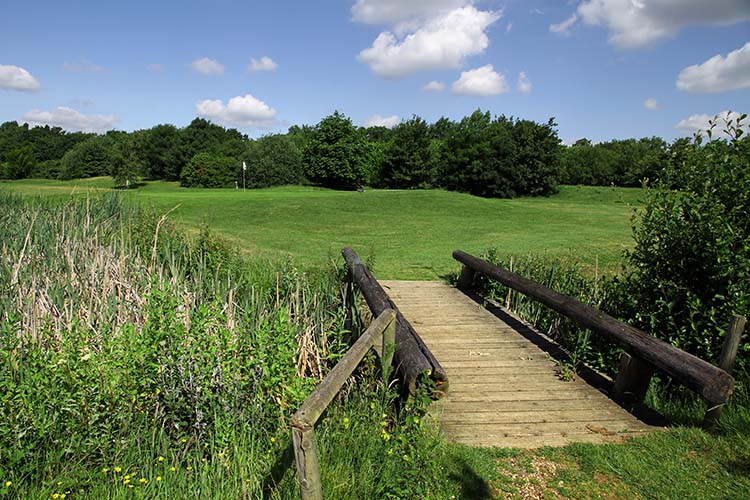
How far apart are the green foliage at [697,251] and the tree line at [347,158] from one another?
1592 inches

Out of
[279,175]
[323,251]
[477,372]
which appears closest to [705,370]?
[477,372]

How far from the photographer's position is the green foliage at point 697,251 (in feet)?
16.7

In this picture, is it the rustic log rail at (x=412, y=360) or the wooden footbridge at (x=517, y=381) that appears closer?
the wooden footbridge at (x=517, y=381)

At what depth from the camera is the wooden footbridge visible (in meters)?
3.87

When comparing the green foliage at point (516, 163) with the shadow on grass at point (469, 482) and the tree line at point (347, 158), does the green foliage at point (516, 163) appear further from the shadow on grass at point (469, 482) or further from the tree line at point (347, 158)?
the shadow on grass at point (469, 482)

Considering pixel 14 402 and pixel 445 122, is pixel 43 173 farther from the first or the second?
pixel 14 402

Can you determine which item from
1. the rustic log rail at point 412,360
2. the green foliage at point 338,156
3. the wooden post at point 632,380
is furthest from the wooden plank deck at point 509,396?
the green foliage at point 338,156

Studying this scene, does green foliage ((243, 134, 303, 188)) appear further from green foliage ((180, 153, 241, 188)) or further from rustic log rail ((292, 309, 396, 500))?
rustic log rail ((292, 309, 396, 500))

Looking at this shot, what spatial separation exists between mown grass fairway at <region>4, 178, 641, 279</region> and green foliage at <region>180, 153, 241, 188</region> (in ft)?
126

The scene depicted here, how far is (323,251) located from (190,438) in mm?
9890

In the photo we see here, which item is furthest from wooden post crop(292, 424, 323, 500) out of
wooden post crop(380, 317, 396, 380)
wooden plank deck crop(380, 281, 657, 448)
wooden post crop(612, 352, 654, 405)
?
wooden post crop(612, 352, 654, 405)

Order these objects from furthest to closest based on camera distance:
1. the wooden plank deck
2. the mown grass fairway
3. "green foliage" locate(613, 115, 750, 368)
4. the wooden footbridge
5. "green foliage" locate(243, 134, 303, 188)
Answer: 1. "green foliage" locate(243, 134, 303, 188)
2. the mown grass fairway
3. "green foliage" locate(613, 115, 750, 368)
4. the wooden plank deck
5. the wooden footbridge

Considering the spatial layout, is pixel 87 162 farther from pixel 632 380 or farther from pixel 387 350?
pixel 632 380

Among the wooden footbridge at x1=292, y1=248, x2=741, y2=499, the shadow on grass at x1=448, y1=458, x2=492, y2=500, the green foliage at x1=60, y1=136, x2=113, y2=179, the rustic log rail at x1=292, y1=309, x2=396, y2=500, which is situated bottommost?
the shadow on grass at x1=448, y1=458, x2=492, y2=500
